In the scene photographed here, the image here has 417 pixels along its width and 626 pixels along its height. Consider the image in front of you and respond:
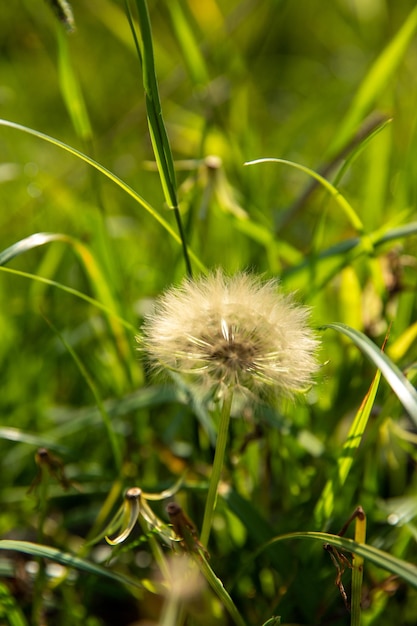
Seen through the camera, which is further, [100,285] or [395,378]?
[100,285]

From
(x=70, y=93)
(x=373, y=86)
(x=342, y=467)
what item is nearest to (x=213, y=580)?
(x=342, y=467)

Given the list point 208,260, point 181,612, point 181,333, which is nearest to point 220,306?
point 181,333

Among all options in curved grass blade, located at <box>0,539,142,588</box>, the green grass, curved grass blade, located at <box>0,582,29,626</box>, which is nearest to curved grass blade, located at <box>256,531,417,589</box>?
the green grass

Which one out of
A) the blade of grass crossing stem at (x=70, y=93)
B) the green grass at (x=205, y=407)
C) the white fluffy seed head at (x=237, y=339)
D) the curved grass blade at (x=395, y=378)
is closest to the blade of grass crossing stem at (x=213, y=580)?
the green grass at (x=205, y=407)

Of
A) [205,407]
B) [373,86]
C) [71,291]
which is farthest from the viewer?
[373,86]

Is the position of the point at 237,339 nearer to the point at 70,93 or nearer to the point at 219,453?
the point at 219,453

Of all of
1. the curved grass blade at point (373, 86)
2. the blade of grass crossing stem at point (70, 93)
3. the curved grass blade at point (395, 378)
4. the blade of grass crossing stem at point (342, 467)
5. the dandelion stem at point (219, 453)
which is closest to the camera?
the curved grass blade at point (395, 378)

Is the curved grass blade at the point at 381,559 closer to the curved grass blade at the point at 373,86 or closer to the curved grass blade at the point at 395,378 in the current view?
the curved grass blade at the point at 395,378

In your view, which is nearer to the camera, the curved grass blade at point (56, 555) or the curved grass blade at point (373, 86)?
the curved grass blade at point (56, 555)

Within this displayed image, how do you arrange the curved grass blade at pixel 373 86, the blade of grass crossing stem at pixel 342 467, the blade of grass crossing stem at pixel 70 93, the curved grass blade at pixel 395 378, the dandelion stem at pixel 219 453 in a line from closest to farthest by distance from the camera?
the curved grass blade at pixel 395 378 < the dandelion stem at pixel 219 453 < the blade of grass crossing stem at pixel 342 467 < the blade of grass crossing stem at pixel 70 93 < the curved grass blade at pixel 373 86
